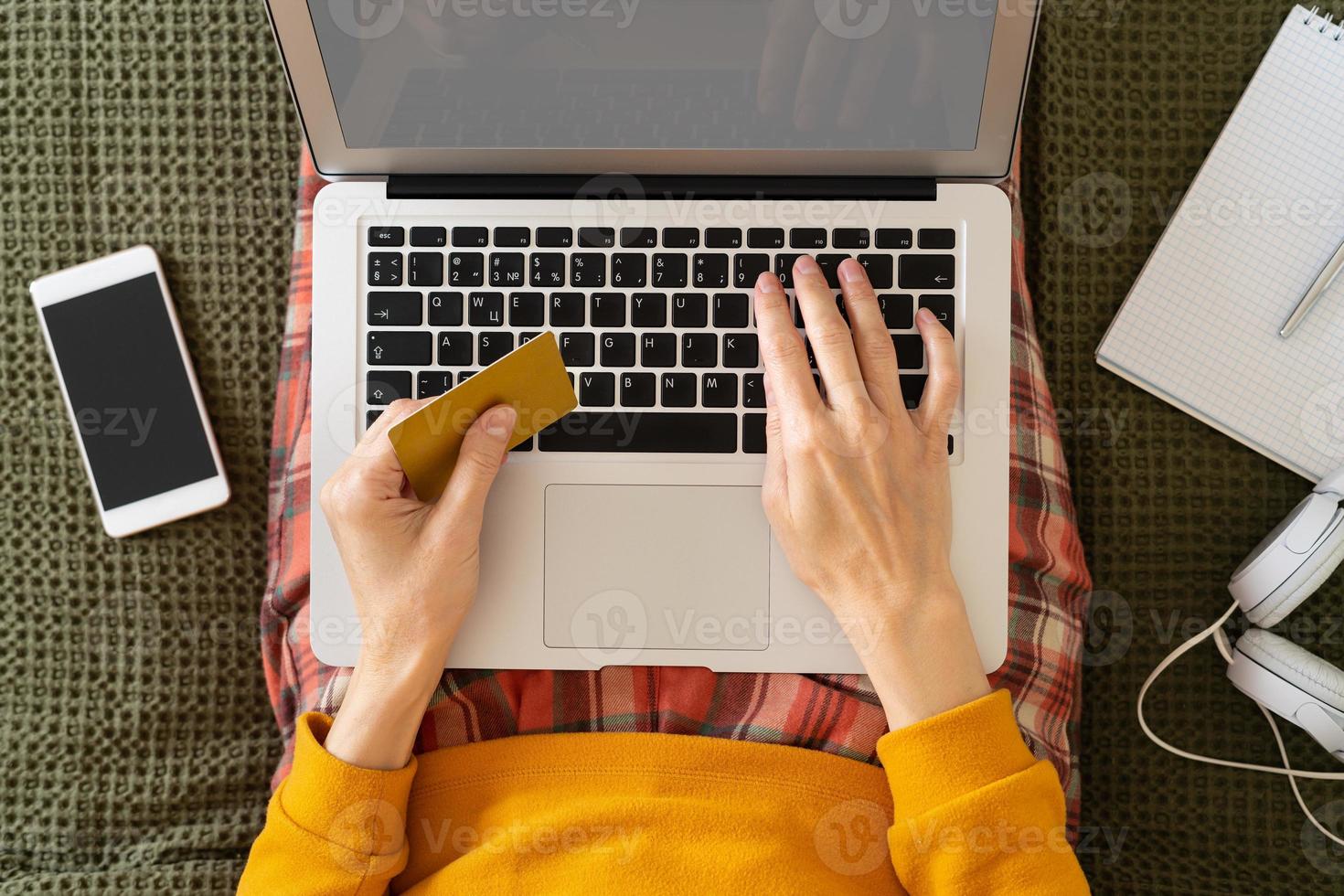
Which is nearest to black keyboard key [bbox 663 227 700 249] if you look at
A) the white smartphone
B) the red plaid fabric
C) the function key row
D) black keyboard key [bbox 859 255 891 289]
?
the function key row

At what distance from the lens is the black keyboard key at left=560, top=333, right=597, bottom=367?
0.64m

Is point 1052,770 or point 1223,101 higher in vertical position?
point 1223,101

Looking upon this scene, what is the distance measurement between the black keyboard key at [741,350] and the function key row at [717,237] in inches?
2.3

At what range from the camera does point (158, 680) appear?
854 mm

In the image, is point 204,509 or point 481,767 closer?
point 481,767

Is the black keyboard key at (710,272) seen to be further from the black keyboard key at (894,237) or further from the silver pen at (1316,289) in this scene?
the silver pen at (1316,289)

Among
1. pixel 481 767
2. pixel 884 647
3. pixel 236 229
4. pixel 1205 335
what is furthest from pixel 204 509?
pixel 1205 335

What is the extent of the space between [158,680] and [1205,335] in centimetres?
93

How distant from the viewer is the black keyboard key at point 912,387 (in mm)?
649

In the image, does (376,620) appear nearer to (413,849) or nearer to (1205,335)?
(413,849)

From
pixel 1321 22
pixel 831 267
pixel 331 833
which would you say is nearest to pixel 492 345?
pixel 831 267

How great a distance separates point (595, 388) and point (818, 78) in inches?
9.2

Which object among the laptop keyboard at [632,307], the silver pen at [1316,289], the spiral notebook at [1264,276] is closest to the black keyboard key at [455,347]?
the laptop keyboard at [632,307]

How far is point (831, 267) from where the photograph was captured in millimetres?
648
